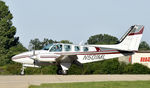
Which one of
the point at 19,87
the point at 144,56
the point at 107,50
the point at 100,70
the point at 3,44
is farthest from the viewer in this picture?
the point at 3,44

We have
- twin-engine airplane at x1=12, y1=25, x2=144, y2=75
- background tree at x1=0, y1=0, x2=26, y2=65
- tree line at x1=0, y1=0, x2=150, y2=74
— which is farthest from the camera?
background tree at x1=0, y1=0, x2=26, y2=65

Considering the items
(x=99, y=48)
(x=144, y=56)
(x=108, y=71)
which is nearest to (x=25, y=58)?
(x=99, y=48)

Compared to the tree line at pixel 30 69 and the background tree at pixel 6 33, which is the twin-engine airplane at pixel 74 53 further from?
the background tree at pixel 6 33

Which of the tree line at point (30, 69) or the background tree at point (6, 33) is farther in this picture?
the background tree at point (6, 33)

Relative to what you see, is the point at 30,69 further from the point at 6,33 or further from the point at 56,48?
the point at 6,33

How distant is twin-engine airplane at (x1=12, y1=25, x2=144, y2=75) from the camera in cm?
2094

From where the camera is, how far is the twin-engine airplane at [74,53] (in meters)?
20.9

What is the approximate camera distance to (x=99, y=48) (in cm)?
2270

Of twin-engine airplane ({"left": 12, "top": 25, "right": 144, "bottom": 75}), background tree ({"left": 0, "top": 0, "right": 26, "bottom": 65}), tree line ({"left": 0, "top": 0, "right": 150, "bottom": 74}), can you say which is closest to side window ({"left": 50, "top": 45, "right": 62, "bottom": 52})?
twin-engine airplane ({"left": 12, "top": 25, "right": 144, "bottom": 75})

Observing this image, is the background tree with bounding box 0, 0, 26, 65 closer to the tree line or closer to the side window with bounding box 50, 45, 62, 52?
the tree line

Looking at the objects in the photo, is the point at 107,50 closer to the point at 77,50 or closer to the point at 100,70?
the point at 77,50

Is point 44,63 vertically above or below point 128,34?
below

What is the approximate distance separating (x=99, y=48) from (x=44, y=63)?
4.50 metres

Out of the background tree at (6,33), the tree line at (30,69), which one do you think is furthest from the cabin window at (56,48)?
the background tree at (6,33)
